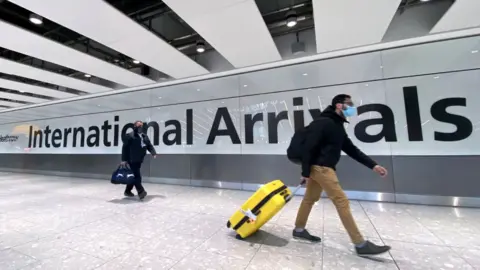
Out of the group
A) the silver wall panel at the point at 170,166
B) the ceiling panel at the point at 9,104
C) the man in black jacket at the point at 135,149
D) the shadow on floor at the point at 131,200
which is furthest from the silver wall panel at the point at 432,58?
the ceiling panel at the point at 9,104

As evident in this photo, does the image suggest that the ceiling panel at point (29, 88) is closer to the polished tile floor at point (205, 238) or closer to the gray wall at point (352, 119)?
the gray wall at point (352, 119)

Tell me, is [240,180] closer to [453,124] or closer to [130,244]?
[130,244]

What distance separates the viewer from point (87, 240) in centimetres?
235

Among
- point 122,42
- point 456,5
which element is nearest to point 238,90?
point 122,42

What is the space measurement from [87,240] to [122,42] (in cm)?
332

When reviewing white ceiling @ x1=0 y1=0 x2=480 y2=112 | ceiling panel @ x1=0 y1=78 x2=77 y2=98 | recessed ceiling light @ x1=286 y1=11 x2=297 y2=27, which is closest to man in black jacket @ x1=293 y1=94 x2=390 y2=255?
white ceiling @ x1=0 y1=0 x2=480 y2=112

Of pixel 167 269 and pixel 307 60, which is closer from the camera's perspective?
pixel 167 269

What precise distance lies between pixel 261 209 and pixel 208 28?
2.95 meters

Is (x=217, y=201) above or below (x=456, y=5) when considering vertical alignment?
below

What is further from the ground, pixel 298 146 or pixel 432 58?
pixel 432 58

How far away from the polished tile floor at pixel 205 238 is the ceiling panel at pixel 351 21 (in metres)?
3.02

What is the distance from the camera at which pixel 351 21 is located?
3.26 meters

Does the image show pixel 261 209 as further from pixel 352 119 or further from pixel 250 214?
pixel 352 119

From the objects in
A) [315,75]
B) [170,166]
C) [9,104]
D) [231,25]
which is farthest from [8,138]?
[315,75]
